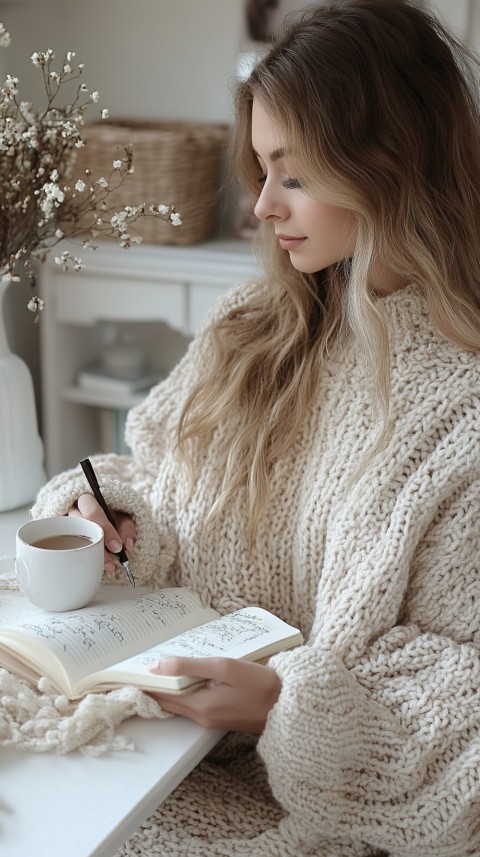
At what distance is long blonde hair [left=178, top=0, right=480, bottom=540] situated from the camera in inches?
40.5

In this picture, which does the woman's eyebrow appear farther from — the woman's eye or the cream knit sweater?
the cream knit sweater

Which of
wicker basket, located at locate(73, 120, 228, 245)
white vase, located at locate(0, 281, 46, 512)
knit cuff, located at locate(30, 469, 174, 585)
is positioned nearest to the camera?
knit cuff, located at locate(30, 469, 174, 585)

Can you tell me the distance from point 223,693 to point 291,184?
1.90 feet

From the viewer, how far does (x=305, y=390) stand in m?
1.16

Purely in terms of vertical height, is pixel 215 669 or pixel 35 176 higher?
pixel 35 176

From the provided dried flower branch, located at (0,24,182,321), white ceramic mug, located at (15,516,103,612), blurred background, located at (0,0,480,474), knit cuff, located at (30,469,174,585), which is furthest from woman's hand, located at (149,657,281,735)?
blurred background, located at (0,0,480,474)

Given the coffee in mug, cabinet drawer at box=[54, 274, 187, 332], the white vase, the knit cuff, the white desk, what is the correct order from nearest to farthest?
the white desk → the coffee in mug → the knit cuff → the white vase → cabinet drawer at box=[54, 274, 187, 332]

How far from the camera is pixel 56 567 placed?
3.07 ft

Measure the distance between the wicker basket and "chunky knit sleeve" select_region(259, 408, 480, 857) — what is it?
1170 millimetres

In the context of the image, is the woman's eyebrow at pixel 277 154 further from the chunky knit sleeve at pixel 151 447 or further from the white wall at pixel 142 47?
the white wall at pixel 142 47

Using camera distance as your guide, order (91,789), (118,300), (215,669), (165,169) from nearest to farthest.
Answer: (91,789) < (215,669) < (165,169) < (118,300)

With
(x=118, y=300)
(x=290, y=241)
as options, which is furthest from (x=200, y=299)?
(x=290, y=241)

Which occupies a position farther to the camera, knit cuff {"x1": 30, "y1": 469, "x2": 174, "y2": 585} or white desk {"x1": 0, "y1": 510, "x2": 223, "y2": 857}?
knit cuff {"x1": 30, "y1": 469, "x2": 174, "y2": 585}

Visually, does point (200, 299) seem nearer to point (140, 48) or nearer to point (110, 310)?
point (110, 310)
